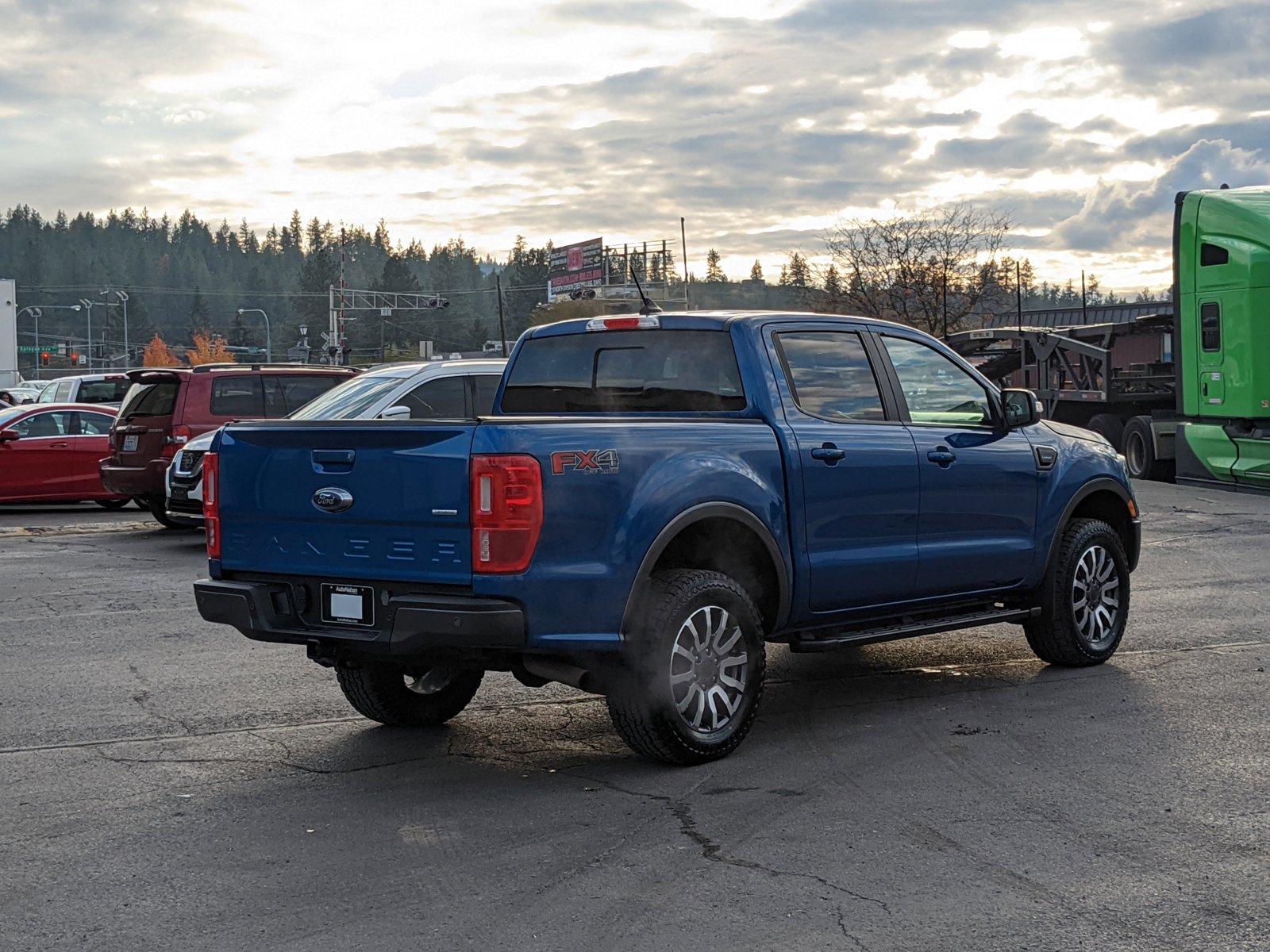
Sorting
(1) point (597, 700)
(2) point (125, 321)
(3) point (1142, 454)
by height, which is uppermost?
(2) point (125, 321)

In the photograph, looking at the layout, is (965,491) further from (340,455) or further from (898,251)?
(898,251)

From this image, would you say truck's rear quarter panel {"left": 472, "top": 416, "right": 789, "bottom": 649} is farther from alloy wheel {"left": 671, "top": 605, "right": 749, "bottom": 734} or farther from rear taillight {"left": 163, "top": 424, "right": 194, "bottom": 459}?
rear taillight {"left": 163, "top": 424, "right": 194, "bottom": 459}

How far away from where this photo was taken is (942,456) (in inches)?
295

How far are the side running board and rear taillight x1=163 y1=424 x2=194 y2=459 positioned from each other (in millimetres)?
10756

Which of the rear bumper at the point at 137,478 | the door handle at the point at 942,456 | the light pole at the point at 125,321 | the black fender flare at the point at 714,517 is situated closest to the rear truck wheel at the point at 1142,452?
the rear bumper at the point at 137,478

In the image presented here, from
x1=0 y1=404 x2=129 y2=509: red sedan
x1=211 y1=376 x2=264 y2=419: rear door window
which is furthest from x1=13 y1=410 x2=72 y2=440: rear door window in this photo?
x1=211 y1=376 x2=264 y2=419: rear door window

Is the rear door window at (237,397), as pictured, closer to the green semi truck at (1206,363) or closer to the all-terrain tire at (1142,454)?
the green semi truck at (1206,363)

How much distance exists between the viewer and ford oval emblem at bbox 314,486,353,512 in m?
5.88

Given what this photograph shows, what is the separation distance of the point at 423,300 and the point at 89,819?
131 metres

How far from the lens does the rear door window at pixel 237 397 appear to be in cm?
1672

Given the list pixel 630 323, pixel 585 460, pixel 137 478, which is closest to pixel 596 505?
pixel 585 460

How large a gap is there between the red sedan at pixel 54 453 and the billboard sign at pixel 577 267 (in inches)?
3968

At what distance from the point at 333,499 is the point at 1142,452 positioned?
1983cm

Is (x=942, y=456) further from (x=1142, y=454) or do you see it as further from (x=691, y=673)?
(x=1142, y=454)
